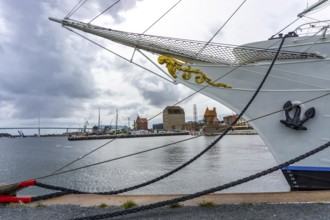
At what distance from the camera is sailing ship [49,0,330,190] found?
6496 mm

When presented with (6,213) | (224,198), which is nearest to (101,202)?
(6,213)

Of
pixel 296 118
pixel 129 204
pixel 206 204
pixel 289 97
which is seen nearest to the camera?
pixel 206 204

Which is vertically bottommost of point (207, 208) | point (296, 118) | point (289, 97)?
point (207, 208)

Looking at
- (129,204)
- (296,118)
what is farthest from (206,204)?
(296,118)

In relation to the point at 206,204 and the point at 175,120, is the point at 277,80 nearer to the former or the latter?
the point at 206,204

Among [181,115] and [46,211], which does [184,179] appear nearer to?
[46,211]

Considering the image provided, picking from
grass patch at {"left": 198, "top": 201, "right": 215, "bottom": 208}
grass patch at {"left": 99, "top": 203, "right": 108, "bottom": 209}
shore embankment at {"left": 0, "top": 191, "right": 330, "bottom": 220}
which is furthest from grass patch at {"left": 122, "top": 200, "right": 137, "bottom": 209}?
grass patch at {"left": 198, "top": 201, "right": 215, "bottom": 208}

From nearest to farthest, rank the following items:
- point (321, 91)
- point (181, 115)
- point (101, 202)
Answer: point (101, 202)
point (321, 91)
point (181, 115)

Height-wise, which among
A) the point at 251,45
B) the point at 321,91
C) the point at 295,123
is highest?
the point at 251,45

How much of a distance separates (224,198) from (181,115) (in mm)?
136583

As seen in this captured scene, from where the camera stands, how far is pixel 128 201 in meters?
4.52

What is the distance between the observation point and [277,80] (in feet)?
22.3

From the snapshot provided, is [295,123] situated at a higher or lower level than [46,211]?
higher

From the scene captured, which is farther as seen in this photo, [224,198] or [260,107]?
[260,107]
